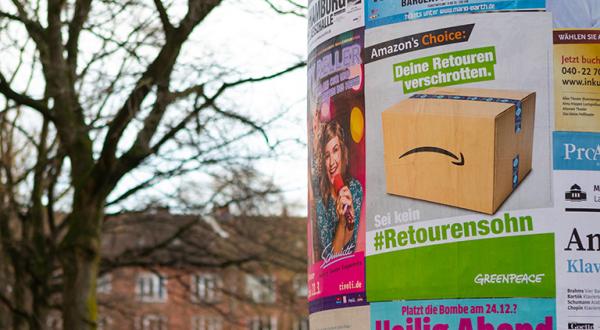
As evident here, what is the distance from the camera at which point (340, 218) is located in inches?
245

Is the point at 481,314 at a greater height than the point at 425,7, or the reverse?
the point at 425,7

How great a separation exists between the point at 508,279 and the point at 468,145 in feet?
1.97

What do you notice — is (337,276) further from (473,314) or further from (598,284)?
(598,284)

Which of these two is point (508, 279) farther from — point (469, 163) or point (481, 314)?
point (469, 163)

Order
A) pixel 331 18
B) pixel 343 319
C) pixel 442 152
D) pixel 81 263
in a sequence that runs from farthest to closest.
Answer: pixel 81 263, pixel 331 18, pixel 343 319, pixel 442 152

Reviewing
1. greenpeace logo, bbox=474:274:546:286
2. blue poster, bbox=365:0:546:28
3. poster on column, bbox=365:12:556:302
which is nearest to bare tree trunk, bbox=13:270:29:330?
blue poster, bbox=365:0:546:28

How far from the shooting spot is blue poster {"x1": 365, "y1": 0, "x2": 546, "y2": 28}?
226 inches

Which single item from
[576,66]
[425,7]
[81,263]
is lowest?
[81,263]

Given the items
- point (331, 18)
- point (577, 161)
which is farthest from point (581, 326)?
point (331, 18)

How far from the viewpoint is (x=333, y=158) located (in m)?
6.27

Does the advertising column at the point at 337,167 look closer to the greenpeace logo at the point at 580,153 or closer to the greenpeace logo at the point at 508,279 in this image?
the greenpeace logo at the point at 508,279

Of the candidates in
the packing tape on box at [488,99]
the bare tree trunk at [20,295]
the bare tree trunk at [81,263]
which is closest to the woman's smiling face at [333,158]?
the packing tape on box at [488,99]

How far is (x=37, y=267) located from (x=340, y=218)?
16927 mm

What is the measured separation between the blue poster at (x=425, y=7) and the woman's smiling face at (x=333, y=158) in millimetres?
588
